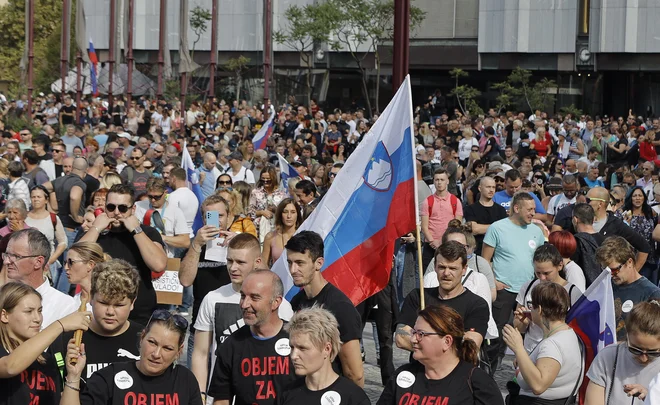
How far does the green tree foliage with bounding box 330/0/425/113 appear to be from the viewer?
148ft

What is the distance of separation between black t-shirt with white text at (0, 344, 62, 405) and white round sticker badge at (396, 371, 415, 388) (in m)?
1.68

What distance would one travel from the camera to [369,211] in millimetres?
7859

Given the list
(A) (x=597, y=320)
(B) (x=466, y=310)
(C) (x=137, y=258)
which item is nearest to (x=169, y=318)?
(B) (x=466, y=310)

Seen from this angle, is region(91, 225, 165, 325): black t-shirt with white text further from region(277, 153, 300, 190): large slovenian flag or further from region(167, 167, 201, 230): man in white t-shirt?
region(277, 153, 300, 190): large slovenian flag

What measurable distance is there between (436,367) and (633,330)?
110 cm

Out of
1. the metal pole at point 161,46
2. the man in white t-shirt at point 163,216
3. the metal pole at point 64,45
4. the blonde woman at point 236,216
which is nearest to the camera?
the blonde woman at point 236,216

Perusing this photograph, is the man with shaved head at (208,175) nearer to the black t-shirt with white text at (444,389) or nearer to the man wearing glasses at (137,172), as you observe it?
the man wearing glasses at (137,172)

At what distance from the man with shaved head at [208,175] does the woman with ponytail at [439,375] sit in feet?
38.1

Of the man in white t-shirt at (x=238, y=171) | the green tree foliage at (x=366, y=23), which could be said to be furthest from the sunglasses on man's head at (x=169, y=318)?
the green tree foliage at (x=366, y=23)

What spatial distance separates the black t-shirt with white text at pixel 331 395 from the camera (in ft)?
16.9

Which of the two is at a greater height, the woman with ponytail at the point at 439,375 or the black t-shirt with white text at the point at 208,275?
the woman with ponytail at the point at 439,375

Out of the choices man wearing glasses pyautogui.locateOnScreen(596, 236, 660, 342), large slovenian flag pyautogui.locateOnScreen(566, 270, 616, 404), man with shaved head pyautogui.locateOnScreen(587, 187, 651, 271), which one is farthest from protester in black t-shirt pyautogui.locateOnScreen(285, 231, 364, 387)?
man with shaved head pyautogui.locateOnScreen(587, 187, 651, 271)

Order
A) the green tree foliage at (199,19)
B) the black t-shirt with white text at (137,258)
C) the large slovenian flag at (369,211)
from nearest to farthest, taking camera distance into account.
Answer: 1. the large slovenian flag at (369,211)
2. the black t-shirt with white text at (137,258)
3. the green tree foliage at (199,19)

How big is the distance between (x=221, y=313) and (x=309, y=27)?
4067 centimetres
